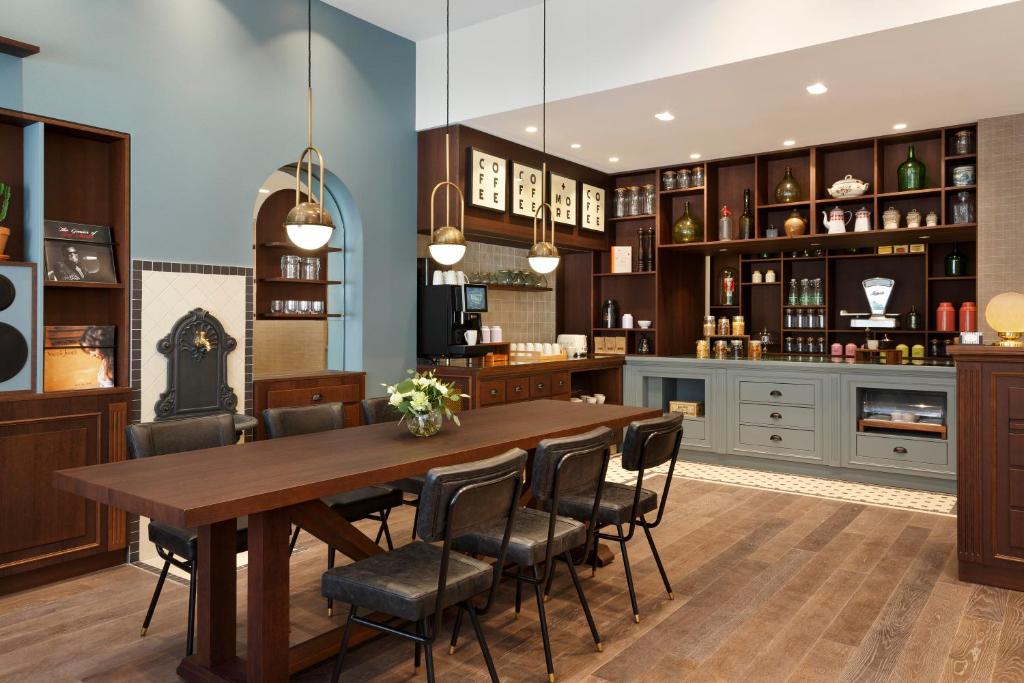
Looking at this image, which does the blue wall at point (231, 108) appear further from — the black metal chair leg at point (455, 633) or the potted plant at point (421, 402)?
the black metal chair leg at point (455, 633)

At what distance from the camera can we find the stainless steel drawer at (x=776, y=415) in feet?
20.7

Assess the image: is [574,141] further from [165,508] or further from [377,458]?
[165,508]

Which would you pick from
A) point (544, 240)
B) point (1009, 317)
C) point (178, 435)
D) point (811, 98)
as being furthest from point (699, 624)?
point (811, 98)

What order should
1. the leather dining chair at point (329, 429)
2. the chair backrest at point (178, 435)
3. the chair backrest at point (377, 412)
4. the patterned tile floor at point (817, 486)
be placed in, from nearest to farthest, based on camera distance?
1. the chair backrest at point (178, 435)
2. the leather dining chair at point (329, 429)
3. the chair backrest at point (377, 412)
4. the patterned tile floor at point (817, 486)

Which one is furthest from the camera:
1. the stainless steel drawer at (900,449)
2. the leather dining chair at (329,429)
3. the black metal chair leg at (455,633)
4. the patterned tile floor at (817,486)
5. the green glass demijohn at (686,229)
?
the green glass demijohn at (686,229)

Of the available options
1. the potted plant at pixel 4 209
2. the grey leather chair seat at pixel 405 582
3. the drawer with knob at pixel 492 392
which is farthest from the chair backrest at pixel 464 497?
the drawer with knob at pixel 492 392

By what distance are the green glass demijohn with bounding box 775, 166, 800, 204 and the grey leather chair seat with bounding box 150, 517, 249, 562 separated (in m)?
5.57

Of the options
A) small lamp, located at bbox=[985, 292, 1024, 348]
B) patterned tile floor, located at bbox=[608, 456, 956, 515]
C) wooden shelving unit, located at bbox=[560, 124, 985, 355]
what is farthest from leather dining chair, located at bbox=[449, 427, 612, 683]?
wooden shelving unit, located at bbox=[560, 124, 985, 355]

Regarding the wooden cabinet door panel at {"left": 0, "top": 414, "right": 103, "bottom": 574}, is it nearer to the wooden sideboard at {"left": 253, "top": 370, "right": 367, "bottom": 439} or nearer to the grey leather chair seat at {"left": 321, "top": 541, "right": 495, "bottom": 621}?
the wooden sideboard at {"left": 253, "top": 370, "right": 367, "bottom": 439}

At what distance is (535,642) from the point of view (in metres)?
3.07

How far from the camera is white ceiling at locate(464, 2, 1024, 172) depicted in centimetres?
417

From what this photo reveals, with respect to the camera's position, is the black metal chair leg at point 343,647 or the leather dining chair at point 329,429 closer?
the black metal chair leg at point 343,647

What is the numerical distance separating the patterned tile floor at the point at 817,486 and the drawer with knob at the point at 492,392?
111 centimetres

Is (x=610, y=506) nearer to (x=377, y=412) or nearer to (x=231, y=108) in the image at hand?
(x=377, y=412)
